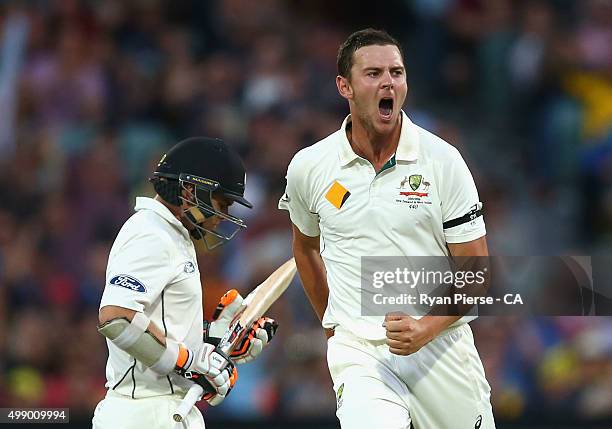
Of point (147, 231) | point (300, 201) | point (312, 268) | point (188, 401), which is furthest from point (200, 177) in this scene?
point (188, 401)

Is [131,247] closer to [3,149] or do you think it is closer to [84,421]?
[84,421]

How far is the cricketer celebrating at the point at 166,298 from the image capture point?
4.64 meters

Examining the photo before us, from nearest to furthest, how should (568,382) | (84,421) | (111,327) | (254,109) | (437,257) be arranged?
(111,327) < (437,257) < (84,421) < (568,382) < (254,109)

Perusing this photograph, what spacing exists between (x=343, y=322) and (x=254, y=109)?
4363mm

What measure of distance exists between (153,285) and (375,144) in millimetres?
1213

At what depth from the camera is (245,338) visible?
5254mm

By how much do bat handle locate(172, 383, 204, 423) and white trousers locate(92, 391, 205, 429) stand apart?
4 centimetres

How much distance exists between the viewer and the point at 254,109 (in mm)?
9156

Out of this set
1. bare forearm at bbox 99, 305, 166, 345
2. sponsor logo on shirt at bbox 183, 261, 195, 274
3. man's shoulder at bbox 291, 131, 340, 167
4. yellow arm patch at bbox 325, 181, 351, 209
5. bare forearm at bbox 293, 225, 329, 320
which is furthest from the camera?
bare forearm at bbox 293, 225, 329, 320

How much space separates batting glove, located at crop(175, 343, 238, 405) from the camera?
4773 mm

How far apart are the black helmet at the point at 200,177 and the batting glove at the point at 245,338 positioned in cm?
47

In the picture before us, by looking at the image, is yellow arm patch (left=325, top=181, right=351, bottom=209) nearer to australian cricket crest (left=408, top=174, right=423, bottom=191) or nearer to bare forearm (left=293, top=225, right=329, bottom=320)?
australian cricket crest (left=408, top=174, right=423, bottom=191)

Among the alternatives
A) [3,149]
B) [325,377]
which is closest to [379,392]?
[325,377]

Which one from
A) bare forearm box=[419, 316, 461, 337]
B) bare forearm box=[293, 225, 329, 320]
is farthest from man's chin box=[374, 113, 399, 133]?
bare forearm box=[419, 316, 461, 337]
